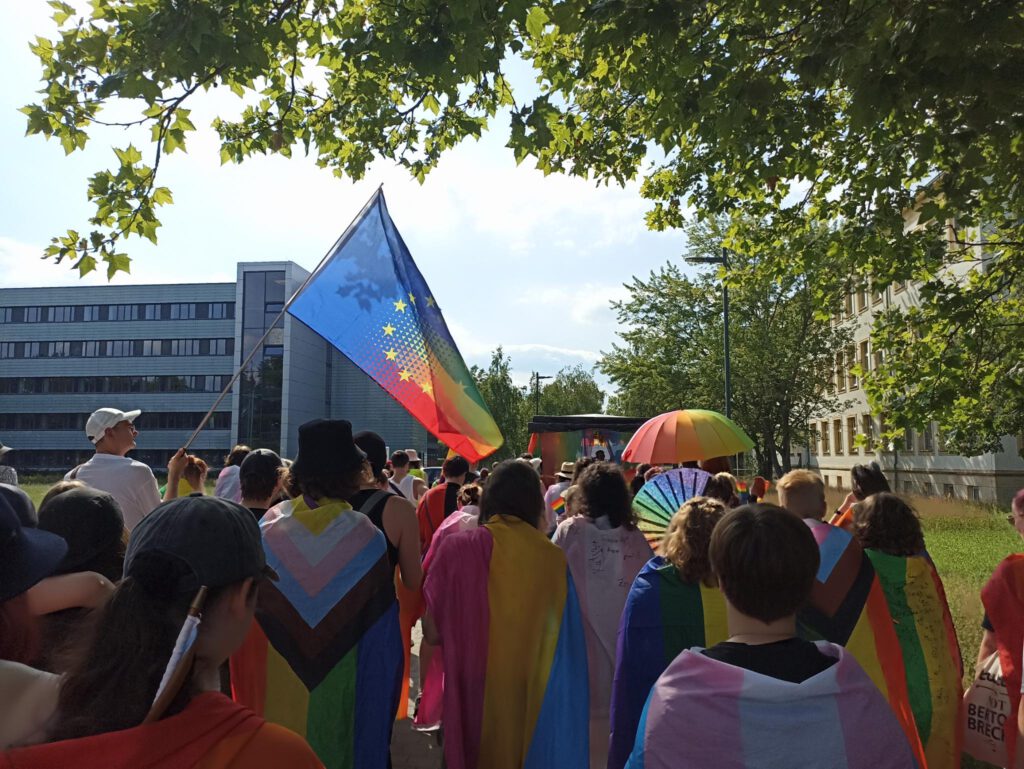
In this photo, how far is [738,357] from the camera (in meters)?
37.3

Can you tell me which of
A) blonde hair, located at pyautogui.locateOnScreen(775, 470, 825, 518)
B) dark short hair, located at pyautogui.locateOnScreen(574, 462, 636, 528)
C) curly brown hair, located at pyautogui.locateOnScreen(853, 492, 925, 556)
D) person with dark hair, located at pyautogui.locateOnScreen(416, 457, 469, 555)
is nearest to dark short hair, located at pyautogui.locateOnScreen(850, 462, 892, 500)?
blonde hair, located at pyautogui.locateOnScreen(775, 470, 825, 518)

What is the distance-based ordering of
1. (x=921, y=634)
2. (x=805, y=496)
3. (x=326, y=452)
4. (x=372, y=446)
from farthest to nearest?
(x=372, y=446)
(x=805, y=496)
(x=921, y=634)
(x=326, y=452)

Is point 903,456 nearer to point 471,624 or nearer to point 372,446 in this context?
point 372,446

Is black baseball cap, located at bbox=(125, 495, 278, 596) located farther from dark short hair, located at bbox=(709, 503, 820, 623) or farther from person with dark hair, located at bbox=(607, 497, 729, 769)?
person with dark hair, located at bbox=(607, 497, 729, 769)

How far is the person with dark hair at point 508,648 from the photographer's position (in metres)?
4.10

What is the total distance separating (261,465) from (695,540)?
2.56 m

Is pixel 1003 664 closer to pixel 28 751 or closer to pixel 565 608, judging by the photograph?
pixel 565 608

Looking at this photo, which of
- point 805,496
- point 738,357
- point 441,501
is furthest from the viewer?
point 738,357

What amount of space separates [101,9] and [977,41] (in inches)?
209

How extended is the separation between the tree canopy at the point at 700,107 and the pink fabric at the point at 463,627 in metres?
2.98

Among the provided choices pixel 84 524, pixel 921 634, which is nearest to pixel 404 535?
pixel 84 524

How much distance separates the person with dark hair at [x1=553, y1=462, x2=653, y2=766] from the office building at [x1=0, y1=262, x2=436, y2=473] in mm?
61413

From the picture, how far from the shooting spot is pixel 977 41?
4.73 m

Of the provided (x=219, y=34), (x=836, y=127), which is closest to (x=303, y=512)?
(x=219, y=34)
